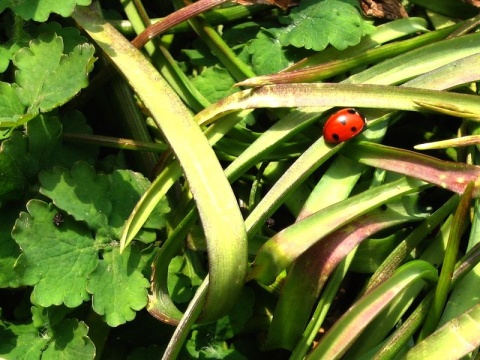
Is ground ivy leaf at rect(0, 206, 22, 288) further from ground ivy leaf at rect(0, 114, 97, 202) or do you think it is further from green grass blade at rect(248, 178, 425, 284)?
green grass blade at rect(248, 178, 425, 284)

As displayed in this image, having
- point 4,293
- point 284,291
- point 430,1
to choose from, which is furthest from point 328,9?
point 4,293

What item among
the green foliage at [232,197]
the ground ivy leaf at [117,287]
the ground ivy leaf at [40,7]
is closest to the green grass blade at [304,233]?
the green foliage at [232,197]

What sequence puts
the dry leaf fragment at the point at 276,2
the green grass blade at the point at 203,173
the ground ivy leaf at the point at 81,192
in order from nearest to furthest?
the green grass blade at the point at 203,173 < the ground ivy leaf at the point at 81,192 < the dry leaf fragment at the point at 276,2

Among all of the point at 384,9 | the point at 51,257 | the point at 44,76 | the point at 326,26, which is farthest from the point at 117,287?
the point at 384,9

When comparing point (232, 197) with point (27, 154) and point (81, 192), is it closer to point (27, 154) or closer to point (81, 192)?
point (81, 192)

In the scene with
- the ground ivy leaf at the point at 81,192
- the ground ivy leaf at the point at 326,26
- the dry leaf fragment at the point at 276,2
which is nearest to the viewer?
the ground ivy leaf at the point at 81,192

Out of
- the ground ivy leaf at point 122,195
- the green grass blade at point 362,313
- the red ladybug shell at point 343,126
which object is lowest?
the green grass blade at point 362,313

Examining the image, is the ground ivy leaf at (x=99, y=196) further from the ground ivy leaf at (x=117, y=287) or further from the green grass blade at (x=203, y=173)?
the green grass blade at (x=203, y=173)
